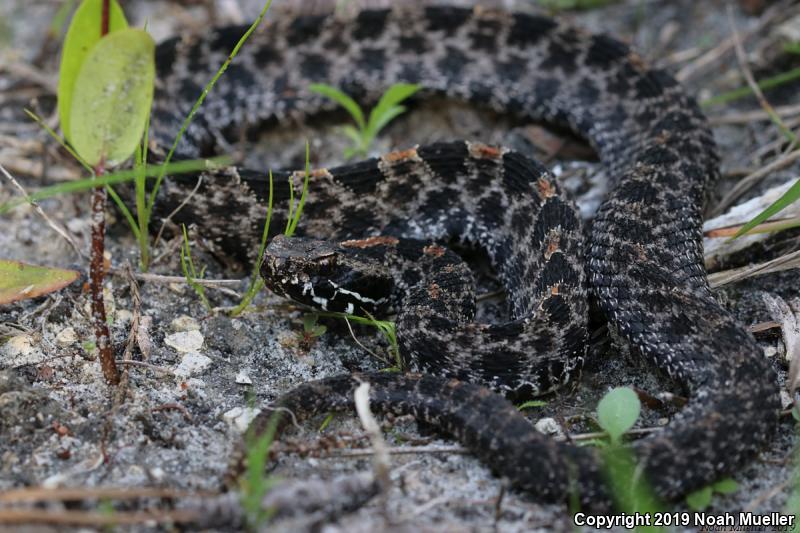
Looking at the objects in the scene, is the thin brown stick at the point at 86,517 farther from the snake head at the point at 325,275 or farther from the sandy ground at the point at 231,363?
the snake head at the point at 325,275

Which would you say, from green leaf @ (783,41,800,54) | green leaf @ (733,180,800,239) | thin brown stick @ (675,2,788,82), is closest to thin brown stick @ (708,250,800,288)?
green leaf @ (733,180,800,239)

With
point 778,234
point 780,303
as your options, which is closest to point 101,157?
point 780,303

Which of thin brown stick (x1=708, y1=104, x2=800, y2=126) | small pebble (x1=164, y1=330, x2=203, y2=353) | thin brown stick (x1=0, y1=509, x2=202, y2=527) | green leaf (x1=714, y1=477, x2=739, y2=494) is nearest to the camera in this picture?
thin brown stick (x1=0, y1=509, x2=202, y2=527)

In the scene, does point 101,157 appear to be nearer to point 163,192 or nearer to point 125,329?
point 125,329

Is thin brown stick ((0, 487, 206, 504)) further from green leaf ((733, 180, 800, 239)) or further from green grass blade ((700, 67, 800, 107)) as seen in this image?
green grass blade ((700, 67, 800, 107))

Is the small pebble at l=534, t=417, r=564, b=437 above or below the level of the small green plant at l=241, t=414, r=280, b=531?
above
